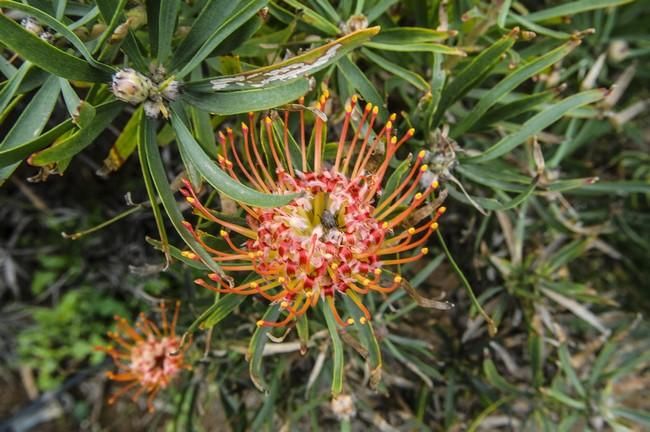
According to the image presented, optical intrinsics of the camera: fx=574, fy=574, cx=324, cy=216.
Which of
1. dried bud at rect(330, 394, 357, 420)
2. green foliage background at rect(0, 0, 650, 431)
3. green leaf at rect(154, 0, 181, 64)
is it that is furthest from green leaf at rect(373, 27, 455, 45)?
dried bud at rect(330, 394, 357, 420)

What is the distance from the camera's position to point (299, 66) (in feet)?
1.80

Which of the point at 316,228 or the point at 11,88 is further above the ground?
the point at 11,88

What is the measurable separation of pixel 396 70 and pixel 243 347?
492mm

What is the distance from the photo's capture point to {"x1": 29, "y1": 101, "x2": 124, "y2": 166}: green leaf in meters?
0.51

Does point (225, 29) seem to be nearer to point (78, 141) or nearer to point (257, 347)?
point (78, 141)

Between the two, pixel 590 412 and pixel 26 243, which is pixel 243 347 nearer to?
pixel 590 412

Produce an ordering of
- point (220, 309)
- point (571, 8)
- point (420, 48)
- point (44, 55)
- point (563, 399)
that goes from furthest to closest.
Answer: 1. point (563, 399)
2. point (571, 8)
3. point (420, 48)
4. point (220, 309)
5. point (44, 55)

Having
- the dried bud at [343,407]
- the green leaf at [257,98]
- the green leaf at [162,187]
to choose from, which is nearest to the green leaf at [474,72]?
the green leaf at [257,98]

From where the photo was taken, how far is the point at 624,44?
3.95ft

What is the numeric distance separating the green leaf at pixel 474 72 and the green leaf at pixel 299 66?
21 cm

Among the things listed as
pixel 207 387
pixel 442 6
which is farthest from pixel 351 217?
pixel 207 387

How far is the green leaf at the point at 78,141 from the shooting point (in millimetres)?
513

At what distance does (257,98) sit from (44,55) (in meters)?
0.19

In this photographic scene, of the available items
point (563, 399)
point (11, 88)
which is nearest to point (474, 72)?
point (11, 88)
